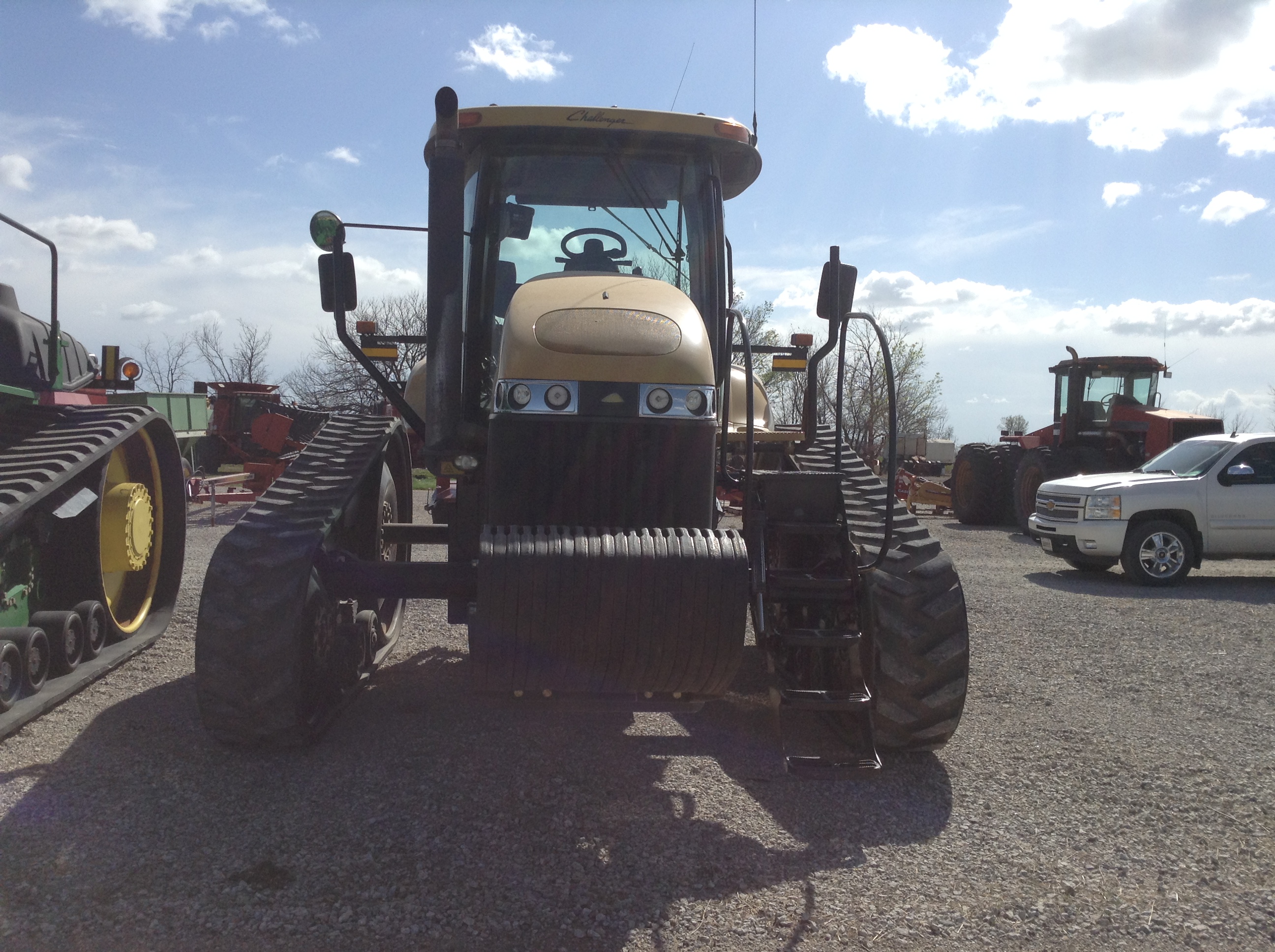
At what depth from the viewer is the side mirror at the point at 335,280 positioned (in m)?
4.41

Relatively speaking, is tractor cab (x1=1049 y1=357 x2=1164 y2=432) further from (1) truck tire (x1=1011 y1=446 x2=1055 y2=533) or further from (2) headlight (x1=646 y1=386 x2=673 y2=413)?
(2) headlight (x1=646 y1=386 x2=673 y2=413)

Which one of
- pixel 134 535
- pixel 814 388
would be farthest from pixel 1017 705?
pixel 134 535

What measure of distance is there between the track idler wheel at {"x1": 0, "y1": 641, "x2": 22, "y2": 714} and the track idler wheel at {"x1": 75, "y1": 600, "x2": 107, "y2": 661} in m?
0.78

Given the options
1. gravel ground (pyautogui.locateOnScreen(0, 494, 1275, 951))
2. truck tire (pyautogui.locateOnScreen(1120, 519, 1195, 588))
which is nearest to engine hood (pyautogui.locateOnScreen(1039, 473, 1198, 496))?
truck tire (pyautogui.locateOnScreen(1120, 519, 1195, 588))

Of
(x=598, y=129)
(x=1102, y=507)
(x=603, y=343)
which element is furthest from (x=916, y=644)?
(x=1102, y=507)

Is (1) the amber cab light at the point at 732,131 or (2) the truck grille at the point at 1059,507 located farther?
(2) the truck grille at the point at 1059,507

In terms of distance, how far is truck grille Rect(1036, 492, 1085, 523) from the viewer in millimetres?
11875

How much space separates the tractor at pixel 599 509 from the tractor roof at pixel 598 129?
1cm

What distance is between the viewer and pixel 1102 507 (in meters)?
11.7

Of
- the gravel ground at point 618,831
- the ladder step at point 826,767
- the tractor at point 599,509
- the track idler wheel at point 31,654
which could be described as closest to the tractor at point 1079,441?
the gravel ground at point 618,831

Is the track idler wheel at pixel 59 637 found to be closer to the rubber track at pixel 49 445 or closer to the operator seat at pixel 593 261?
the rubber track at pixel 49 445

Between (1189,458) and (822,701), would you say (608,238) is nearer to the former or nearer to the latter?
(822,701)

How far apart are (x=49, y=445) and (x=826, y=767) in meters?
4.22

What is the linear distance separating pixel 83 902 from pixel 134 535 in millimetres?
3512
